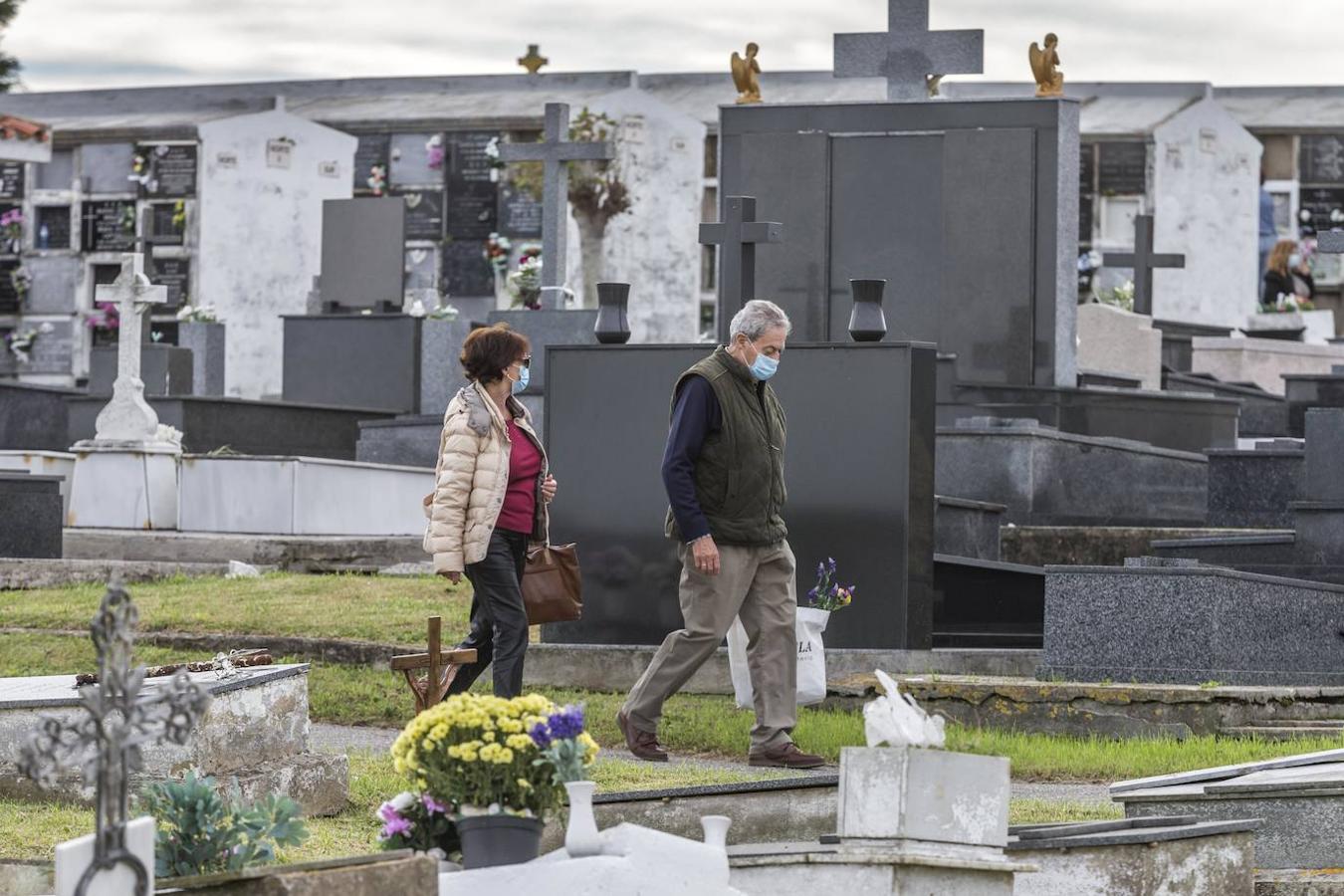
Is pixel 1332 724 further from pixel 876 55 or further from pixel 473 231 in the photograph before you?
pixel 473 231

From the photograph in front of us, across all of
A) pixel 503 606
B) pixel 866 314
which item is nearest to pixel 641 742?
pixel 503 606

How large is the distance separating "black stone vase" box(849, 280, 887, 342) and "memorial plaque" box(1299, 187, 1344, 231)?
29.7 meters

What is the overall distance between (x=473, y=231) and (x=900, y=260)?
2295 cm

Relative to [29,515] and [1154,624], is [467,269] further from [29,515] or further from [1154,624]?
[1154,624]

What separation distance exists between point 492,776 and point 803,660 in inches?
149

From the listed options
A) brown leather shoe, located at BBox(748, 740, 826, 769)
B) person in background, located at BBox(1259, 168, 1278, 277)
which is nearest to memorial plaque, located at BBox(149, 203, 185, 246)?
person in background, located at BBox(1259, 168, 1278, 277)

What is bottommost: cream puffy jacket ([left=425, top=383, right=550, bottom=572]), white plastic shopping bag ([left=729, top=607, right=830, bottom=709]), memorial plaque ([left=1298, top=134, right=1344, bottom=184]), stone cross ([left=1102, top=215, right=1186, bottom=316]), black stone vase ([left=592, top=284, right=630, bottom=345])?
white plastic shopping bag ([left=729, top=607, right=830, bottom=709])

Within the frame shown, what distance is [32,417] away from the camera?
73.9 feet

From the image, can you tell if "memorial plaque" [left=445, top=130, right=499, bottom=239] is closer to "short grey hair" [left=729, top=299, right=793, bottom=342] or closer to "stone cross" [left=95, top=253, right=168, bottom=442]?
"stone cross" [left=95, top=253, right=168, bottom=442]

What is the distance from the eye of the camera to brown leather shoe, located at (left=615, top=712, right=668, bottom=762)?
8.31 meters

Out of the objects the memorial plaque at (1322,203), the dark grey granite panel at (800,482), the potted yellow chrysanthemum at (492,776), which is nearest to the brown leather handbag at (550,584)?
the dark grey granite panel at (800,482)

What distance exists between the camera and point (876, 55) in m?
17.5


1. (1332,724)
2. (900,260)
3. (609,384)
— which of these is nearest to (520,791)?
(1332,724)

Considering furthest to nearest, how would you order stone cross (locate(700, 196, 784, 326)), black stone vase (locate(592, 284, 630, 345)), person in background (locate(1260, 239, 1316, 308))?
person in background (locate(1260, 239, 1316, 308)) < stone cross (locate(700, 196, 784, 326)) < black stone vase (locate(592, 284, 630, 345))
